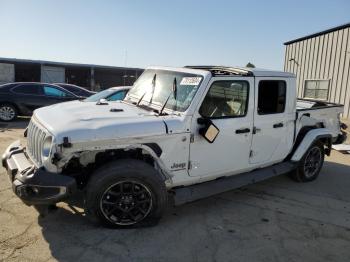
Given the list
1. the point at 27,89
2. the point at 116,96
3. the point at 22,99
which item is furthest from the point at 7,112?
the point at 116,96

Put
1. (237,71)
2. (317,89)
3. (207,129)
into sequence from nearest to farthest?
(207,129)
(237,71)
(317,89)

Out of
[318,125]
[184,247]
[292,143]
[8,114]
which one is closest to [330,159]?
[318,125]

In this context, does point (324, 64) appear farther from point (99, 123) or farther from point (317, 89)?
point (99, 123)

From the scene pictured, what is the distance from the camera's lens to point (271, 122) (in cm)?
526

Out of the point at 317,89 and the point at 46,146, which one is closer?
the point at 46,146

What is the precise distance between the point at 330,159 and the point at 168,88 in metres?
5.30

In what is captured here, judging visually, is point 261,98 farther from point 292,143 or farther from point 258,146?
point 292,143

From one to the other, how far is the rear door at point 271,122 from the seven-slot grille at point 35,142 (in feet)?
→ 9.06

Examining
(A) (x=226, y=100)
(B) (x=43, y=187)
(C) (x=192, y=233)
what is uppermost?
(A) (x=226, y=100)

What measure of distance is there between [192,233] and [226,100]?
1.73 metres

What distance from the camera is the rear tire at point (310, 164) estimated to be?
20.4ft

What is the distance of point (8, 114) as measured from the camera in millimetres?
12562

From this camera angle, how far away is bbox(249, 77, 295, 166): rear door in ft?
16.7

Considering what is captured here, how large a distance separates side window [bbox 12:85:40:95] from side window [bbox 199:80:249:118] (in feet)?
32.5
